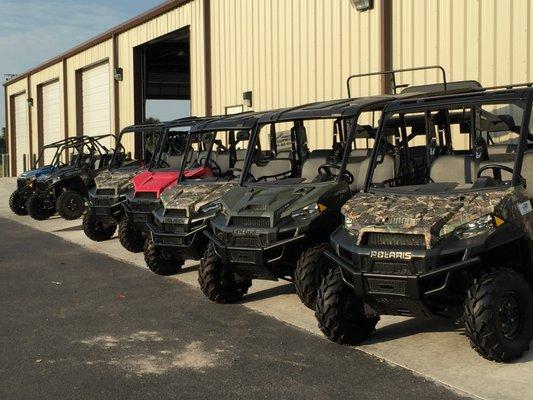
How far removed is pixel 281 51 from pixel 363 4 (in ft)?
9.76

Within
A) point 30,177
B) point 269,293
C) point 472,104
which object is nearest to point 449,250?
point 472,104

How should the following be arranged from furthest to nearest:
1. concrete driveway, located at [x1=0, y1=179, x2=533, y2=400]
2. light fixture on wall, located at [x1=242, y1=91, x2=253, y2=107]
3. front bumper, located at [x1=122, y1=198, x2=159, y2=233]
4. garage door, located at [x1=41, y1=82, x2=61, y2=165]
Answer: garage door, located at [x1=41, y1=82, x2=61, y2=165] → light fixture on wall, located at [x1=242, y1=91, x2=253, y2=107] → front bumper, located at [x1=122, y1=198, x2=159, y2=233] → concrete driveway, located at [x1=0, y1=179, x2=533, y2=400]

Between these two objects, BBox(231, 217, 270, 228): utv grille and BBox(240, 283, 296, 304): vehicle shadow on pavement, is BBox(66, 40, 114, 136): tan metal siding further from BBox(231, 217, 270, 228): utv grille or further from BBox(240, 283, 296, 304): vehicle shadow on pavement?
BBox(231, 217, 270, 228): utv grille

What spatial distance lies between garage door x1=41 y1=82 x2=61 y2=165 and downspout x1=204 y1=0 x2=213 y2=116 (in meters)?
14.3

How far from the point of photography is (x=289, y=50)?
14.5 m

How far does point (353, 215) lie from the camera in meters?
5.67

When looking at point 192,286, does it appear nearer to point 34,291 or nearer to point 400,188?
point 34,291

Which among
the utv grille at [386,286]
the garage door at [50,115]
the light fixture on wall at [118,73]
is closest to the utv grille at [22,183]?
the light fixture on wall at [118,73]

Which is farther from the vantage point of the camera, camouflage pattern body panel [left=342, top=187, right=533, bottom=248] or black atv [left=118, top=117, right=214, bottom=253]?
black atv [left=118, top=117, right=214, bottom=253]

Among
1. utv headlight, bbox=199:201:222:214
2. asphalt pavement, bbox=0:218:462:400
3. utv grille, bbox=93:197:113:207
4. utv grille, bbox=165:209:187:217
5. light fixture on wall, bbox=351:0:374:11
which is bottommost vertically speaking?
asphalt pavement, bbox=0:218:462:400

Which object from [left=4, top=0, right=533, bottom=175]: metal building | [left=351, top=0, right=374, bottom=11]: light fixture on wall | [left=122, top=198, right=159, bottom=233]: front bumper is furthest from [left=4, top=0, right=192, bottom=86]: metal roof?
[left=122, top=198, right=159, bottom=233]: front bumper

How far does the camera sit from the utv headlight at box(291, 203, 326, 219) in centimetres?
659

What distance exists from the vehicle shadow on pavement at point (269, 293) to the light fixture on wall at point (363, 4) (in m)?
5.80

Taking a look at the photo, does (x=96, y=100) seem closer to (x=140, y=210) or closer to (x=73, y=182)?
(x=73, y=182)
